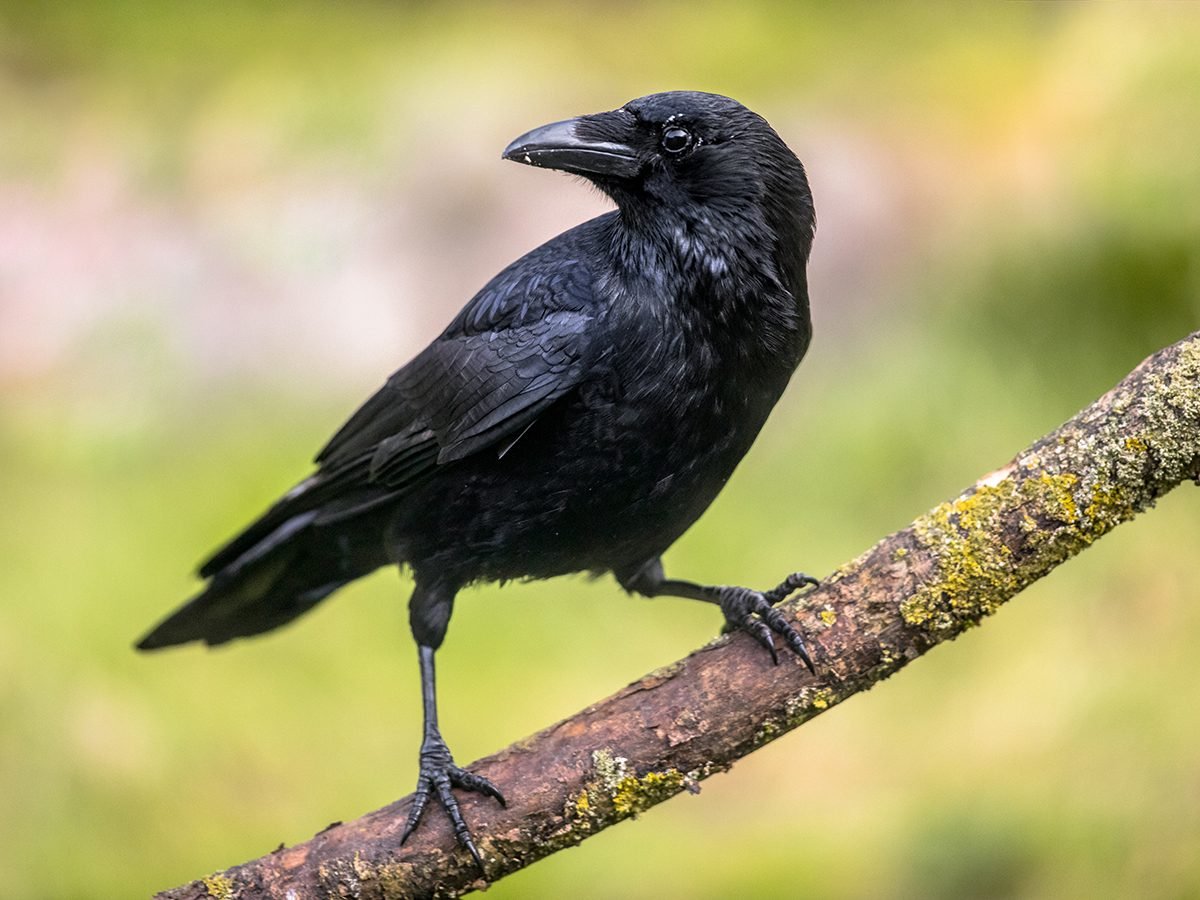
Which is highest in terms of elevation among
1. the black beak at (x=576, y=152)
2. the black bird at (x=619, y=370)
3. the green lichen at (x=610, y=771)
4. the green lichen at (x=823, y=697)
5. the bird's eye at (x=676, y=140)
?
the black beak at (x=576, y=152)

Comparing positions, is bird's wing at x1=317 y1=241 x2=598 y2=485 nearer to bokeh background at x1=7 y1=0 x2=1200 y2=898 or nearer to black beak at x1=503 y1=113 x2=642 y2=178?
black beak at x1=503 y1=113 x2=642 y2=178

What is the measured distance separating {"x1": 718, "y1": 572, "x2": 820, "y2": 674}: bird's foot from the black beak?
96 centimetres

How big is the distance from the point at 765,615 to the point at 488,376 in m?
0.82

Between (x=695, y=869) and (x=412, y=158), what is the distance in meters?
4.39

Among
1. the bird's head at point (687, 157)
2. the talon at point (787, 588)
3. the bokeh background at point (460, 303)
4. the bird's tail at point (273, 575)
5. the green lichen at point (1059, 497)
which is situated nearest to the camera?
the green lichen at point (1059, 497)

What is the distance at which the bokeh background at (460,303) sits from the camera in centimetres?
471

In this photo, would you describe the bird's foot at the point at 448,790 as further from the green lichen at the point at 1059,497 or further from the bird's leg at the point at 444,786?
the green lichen at the point at 1059,497

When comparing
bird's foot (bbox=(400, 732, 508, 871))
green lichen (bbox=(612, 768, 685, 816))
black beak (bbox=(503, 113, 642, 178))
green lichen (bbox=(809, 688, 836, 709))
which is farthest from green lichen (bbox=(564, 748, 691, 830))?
black beak (bbox=(503, 113, 642, 178))

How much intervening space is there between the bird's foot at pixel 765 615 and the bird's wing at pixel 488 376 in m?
0.62

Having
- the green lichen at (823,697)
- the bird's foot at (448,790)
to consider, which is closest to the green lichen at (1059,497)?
the green lichen at (823,697)

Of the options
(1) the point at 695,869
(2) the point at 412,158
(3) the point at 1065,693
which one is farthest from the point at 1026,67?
(1) the point at 695,869

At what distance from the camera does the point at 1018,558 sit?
271cm

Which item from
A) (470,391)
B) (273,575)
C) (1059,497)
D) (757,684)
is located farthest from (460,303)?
(1059,497)

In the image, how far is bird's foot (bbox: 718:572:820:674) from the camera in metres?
2.83
